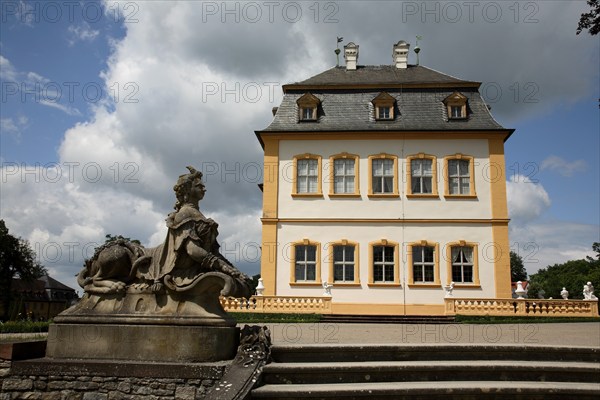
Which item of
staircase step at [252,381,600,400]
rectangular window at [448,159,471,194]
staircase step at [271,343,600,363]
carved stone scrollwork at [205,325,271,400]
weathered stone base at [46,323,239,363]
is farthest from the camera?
rectangular window at [448,159,471,194]

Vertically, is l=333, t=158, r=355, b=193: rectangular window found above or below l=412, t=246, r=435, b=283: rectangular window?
above

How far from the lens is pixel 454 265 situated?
24203mm

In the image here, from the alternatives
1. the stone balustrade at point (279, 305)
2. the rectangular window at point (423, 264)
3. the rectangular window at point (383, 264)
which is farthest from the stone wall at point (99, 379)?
the rectangular window at point (423, 264)

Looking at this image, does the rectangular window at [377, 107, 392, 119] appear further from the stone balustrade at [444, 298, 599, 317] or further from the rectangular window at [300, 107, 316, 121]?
the stone balustrade at [444, 298, 599, 317]

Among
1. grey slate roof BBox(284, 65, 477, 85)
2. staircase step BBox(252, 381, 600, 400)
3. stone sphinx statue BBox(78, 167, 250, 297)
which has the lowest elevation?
staircase step BBox(252, 381, 600, 400)

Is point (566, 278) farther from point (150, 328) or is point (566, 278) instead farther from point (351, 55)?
point (150, 328)

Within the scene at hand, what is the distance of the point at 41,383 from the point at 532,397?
602 centimetres

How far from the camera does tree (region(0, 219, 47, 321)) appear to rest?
44.8 meters

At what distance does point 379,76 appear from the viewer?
28531 millimetres

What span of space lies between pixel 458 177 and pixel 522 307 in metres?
7.25

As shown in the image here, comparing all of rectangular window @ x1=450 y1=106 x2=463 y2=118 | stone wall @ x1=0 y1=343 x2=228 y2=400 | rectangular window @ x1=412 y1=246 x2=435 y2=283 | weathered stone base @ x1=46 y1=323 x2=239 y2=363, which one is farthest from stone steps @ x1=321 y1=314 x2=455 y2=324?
stone wall @ x1=0 y1=343 x2=228 y2=400

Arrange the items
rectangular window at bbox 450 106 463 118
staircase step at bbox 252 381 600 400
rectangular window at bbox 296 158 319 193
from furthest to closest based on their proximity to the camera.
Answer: rectangular window at bbox 450 106 463 118
rectangular window at bbox 296 158 319 193
staircase step at bbox 252 381 600 400

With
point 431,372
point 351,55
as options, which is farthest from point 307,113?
point 431,372

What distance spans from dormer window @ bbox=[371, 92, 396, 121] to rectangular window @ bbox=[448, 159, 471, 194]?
398 cm
